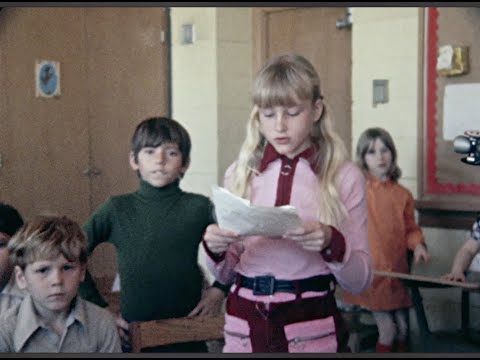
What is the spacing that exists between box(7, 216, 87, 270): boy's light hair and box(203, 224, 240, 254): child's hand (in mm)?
340

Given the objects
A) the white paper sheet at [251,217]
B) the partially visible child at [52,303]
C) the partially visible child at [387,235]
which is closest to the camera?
the white paper sheet at [251,217]

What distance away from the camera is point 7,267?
5.91ft

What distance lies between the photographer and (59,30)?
404 centimetres

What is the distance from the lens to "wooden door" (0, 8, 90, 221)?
12.6 feet

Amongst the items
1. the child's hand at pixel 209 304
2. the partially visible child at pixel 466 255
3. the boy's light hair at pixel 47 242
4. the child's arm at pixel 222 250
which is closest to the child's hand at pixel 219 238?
the child's arm at pixel 222 250

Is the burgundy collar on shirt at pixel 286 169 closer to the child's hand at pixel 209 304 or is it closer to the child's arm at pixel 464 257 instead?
the child's hand at pixel 209 304

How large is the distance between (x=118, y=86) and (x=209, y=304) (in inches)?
107

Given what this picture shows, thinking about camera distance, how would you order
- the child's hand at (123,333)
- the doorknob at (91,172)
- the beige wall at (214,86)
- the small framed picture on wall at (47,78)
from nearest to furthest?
the child's hand at (123,333) < the small framed picture on wall at (47,78) < the doorknob at (91,172) < the beige wall at (214,86)

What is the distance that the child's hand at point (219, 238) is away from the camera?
131 centimetres

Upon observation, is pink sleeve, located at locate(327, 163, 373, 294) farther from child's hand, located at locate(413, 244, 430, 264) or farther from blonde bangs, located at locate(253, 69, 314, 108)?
child's hand, located at locate(413, 244, 430, 264)

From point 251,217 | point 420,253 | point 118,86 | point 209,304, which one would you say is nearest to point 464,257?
point 420,253

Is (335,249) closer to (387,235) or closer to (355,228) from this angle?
(355,228)

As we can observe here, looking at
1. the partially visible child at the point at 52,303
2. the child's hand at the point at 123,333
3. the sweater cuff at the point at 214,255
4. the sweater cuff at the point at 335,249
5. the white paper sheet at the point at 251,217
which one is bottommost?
the child's hand at the point at 123,333

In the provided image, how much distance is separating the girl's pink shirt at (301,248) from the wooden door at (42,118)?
8.77 feet
